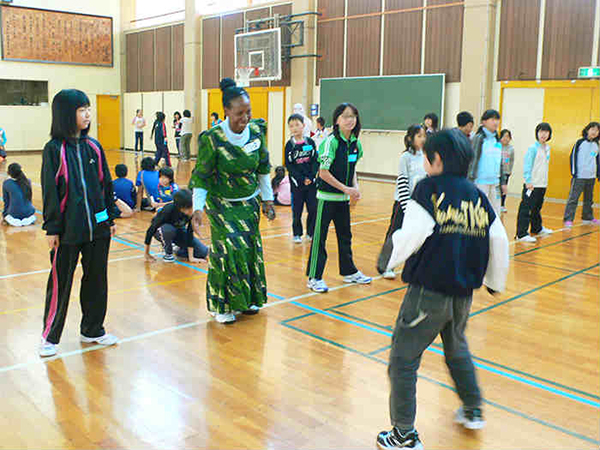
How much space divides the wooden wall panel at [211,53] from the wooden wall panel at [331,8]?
4347 millimetres

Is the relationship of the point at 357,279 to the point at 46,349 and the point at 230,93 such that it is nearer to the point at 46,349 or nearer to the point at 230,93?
the point at 230,93

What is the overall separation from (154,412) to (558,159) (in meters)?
10.7

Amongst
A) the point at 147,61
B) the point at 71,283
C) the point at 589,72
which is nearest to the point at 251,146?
the point at 71,283

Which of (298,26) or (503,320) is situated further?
(298,26)

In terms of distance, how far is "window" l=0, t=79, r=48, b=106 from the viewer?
20828 mm

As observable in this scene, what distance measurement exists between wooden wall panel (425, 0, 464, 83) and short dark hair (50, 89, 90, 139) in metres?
10.9

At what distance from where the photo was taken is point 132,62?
2270 centimetres

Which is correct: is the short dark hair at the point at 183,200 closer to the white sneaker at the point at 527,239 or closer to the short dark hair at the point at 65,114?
the short dark hair at the point at 65,114

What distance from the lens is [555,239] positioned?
778 cm

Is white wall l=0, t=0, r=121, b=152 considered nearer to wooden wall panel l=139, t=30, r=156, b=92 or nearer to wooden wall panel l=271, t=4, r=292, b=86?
wooden wall panel l=139, t=30, r=156, b=92

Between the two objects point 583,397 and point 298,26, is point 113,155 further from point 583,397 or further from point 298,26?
point 583,397


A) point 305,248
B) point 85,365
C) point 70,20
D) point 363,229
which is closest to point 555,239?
point 363,229

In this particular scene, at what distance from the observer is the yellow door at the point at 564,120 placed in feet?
36.4

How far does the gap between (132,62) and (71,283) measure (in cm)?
2091
